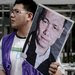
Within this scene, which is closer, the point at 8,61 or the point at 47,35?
the point at 47,35

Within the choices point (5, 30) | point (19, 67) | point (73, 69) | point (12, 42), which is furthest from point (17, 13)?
point (5, 30)

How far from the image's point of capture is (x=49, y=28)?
214 centimetres

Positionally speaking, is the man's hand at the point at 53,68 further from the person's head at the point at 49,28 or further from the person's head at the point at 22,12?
the person's head at the point at 22,12

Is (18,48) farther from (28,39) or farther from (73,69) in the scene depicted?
(73,69)

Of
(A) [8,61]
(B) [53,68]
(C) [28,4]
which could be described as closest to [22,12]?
(C) [28,4]

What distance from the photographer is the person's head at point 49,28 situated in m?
2.11

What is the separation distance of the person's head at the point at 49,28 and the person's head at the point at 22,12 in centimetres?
29

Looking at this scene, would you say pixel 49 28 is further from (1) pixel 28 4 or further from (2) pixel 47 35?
(1) pixel 28 4

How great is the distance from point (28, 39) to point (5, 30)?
→ 5.06 m

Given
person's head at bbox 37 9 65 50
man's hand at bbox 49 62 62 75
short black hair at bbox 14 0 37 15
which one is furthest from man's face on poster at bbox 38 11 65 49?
short black hair at bbox 14 0 37 15

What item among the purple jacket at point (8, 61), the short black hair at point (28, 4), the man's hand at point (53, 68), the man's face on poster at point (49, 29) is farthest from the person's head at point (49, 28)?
the short black hair at point (28, 4)

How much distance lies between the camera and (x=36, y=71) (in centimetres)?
230

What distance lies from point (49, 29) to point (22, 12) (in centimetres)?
38

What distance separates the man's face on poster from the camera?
6.91ft
